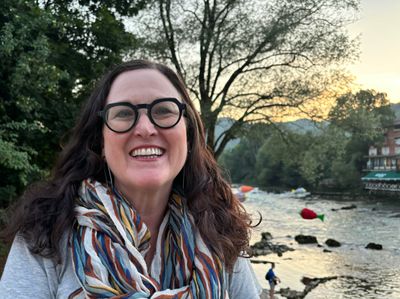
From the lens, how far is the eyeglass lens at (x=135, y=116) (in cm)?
130

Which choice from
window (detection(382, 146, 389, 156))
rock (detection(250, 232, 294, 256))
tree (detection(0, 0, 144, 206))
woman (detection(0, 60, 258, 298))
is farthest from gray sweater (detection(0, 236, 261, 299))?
window (detection(382, 146, 389, 156))

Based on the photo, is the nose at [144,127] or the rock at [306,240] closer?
the nose at [144,127]

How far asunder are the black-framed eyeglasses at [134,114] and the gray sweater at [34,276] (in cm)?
36

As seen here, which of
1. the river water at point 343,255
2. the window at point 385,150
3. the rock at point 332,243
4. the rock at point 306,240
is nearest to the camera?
the river water at point 343,255

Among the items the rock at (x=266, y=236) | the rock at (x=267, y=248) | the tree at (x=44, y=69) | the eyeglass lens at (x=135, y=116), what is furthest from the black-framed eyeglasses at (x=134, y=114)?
the rock at (x=266, y=236)

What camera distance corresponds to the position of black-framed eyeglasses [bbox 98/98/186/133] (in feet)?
4.26

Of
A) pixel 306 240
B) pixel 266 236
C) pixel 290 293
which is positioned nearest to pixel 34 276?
pixel 290 293

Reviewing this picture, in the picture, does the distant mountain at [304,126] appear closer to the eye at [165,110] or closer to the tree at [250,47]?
the tree at [250,47]

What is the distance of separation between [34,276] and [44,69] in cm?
529

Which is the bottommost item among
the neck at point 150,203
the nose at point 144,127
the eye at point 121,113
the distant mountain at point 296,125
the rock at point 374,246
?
the rock at point 374,246

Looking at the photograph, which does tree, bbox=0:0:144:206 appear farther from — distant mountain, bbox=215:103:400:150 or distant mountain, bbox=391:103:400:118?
distant mountain, bbox=391:103:400:118

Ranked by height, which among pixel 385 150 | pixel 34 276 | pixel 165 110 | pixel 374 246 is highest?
pixel 385 150

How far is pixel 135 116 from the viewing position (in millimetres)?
1304

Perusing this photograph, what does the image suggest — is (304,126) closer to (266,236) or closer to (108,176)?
(266,236)
